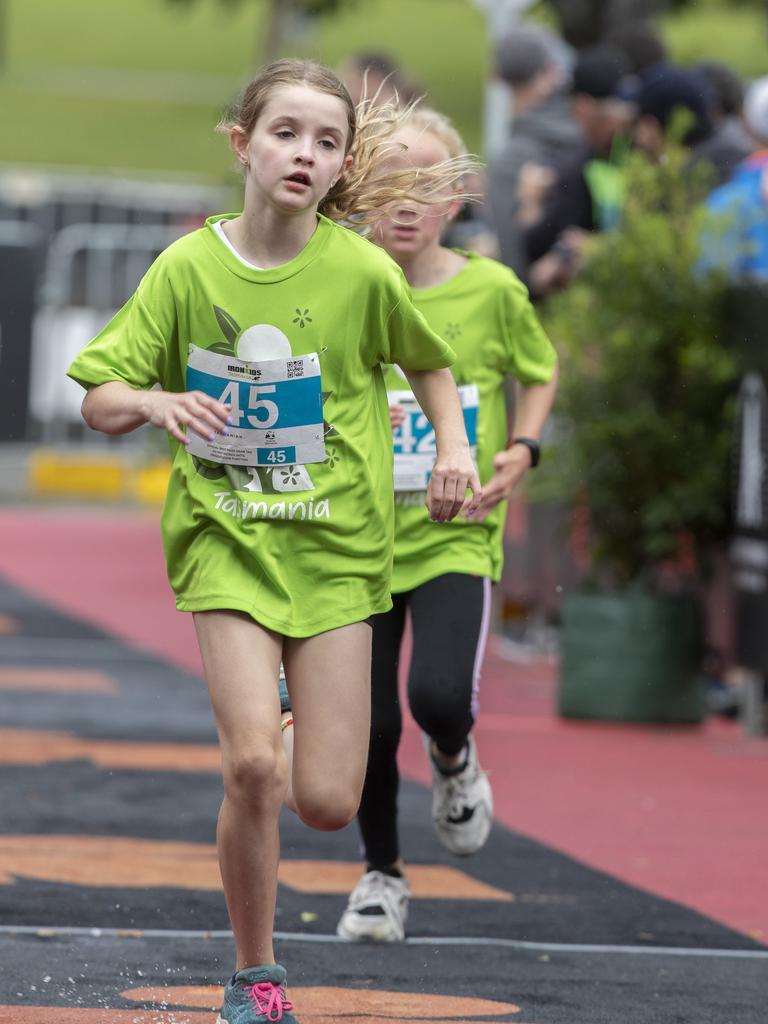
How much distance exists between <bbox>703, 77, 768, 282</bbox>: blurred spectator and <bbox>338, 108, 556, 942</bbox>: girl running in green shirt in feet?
10.5

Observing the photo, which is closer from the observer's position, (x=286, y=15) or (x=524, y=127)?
(x=524, y=127)

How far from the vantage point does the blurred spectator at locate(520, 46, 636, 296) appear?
33.9 feet

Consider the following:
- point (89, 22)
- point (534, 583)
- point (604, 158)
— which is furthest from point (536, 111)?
point (89, 22)

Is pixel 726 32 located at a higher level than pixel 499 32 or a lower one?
higher

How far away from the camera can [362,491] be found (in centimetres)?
455

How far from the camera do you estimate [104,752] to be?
837cm

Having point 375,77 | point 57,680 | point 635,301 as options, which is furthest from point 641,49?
point 57,680

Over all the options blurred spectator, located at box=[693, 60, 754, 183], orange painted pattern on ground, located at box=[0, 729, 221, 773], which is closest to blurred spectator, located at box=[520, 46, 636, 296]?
blurred spectator, located at box=[693, 60, 754, 183]

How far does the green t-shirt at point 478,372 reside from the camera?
576 cm

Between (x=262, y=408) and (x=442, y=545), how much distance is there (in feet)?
4.63

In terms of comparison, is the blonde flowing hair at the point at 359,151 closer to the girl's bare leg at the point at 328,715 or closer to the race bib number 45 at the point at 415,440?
the race bib number 45 at the point at 415,440

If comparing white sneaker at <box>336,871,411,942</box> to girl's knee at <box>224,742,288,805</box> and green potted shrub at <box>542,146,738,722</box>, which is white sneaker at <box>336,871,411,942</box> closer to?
girl's knee at <box>224,742,288,805</box>

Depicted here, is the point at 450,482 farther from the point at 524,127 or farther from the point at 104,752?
the point at 524,127

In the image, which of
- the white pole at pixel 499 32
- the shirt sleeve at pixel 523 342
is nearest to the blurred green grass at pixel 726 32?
the white pole at pixel 499 32
